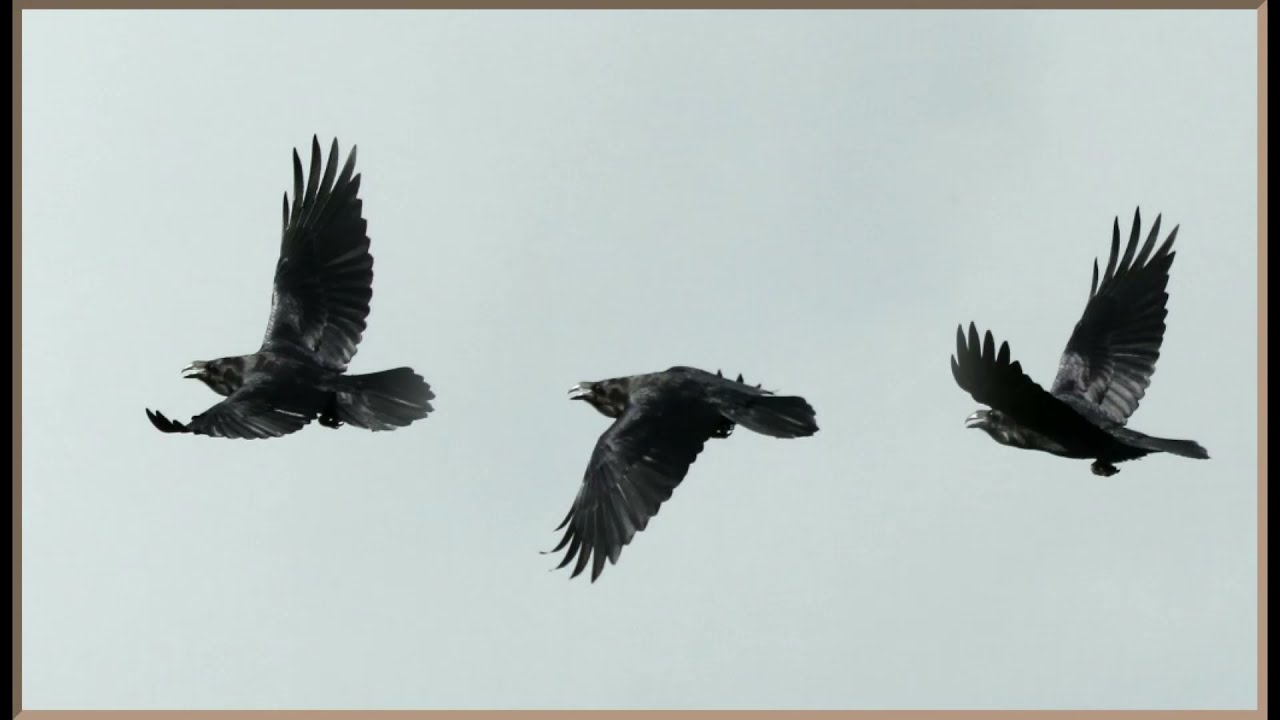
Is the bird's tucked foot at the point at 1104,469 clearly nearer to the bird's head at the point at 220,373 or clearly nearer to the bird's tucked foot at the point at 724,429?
the bird's tucked foot at the point at 724,429

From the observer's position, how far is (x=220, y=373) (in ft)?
56.4

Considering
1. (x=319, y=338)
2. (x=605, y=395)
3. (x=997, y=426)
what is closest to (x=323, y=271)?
(x=319, y=338)

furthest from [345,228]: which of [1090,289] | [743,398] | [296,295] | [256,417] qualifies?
[1090,289]

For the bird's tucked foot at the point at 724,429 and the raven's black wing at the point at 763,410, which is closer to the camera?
the raven's black wing at the point at 763,410

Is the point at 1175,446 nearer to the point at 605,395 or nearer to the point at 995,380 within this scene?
the point at 995,380

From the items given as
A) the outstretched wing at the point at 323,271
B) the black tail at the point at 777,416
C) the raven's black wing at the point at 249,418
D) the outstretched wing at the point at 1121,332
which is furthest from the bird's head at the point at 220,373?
the outstretched wing at the point at 1121,332

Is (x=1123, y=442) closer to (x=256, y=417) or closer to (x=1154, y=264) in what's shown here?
(x=1154, y=264)

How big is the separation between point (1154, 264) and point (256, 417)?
23.7 ft

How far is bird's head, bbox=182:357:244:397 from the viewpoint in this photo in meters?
17.0

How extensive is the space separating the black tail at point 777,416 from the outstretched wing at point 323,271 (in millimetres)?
3741

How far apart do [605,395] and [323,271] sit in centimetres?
279

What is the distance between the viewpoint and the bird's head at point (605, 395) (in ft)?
52.5

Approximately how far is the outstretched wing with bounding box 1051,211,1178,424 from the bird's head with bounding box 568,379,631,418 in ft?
11.2

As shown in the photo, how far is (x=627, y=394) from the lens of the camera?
52.1 ft
